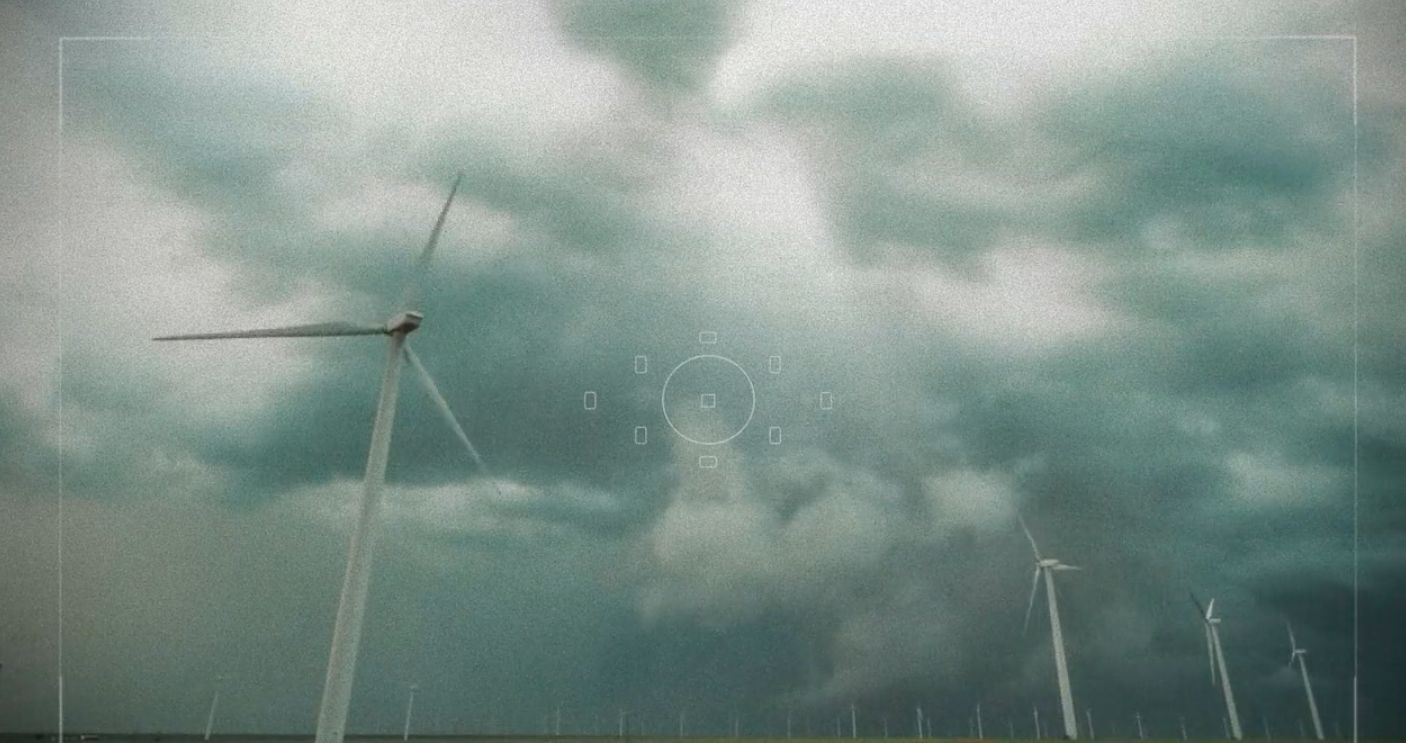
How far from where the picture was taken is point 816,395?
24969mm

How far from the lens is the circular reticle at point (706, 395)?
24469 millimetres

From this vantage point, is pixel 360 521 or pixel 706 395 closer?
pixel 360 521

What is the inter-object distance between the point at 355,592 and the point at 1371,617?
56.7 ft

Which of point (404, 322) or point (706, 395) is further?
point (706, 395)

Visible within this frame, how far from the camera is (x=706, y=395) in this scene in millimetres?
24484

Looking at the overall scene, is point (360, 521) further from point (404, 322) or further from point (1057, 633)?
point (1057, 633)

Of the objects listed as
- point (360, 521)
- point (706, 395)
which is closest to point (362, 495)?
point (360, 521)

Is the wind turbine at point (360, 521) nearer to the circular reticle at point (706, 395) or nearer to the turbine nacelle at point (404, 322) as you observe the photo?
the turbine nacelle at point (404, 322)

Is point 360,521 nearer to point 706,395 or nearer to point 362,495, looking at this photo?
point 362,495

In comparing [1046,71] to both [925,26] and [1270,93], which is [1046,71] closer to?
[925,26]

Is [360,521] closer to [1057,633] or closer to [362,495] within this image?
[362,495]

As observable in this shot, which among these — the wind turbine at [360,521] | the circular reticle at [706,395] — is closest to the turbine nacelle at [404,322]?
the wind turbine at [360,521]

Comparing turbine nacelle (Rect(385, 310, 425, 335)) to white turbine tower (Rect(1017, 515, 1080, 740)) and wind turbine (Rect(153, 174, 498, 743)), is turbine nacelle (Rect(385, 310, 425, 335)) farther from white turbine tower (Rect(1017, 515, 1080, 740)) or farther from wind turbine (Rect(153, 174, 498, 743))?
white turbine tower (Rect(1017, 515, 1080, 740))

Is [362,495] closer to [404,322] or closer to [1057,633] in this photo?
[404,322]
